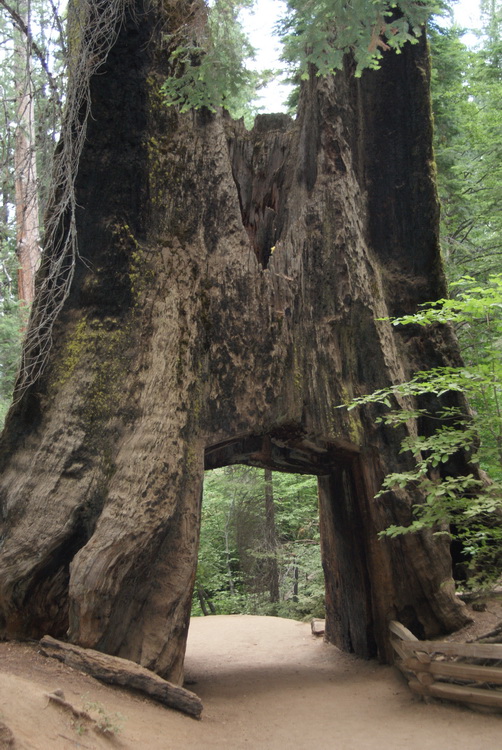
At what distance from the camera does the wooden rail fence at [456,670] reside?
6.75 m

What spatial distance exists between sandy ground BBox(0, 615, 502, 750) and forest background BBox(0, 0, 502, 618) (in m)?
1.78

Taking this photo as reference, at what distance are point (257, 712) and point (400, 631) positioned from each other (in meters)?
2.20

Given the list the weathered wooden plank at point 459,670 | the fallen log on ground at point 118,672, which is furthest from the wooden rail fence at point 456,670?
the fallen log on ground at point 118,672

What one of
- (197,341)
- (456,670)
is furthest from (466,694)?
(197,341)

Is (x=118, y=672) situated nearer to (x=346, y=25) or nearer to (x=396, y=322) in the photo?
(x=396, y=322)

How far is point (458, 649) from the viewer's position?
23.3ft

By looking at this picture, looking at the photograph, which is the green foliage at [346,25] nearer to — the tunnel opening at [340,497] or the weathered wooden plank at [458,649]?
the tunnel opening at [340,497]

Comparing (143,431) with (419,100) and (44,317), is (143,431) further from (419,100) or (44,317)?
(419,100)

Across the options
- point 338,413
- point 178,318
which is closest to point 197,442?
point 178,318

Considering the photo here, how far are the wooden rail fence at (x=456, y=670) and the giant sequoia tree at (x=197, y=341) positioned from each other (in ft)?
4.60

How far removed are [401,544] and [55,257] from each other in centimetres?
621

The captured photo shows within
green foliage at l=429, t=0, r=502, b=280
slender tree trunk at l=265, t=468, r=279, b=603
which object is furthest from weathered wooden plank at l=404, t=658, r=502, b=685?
slender tree trunk at l=265, t=468, r=279, b=603

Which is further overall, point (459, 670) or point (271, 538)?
point (271, 538)

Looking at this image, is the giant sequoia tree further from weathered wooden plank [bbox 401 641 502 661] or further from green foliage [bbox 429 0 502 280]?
green foliage [bbox 429 0 502 280]
